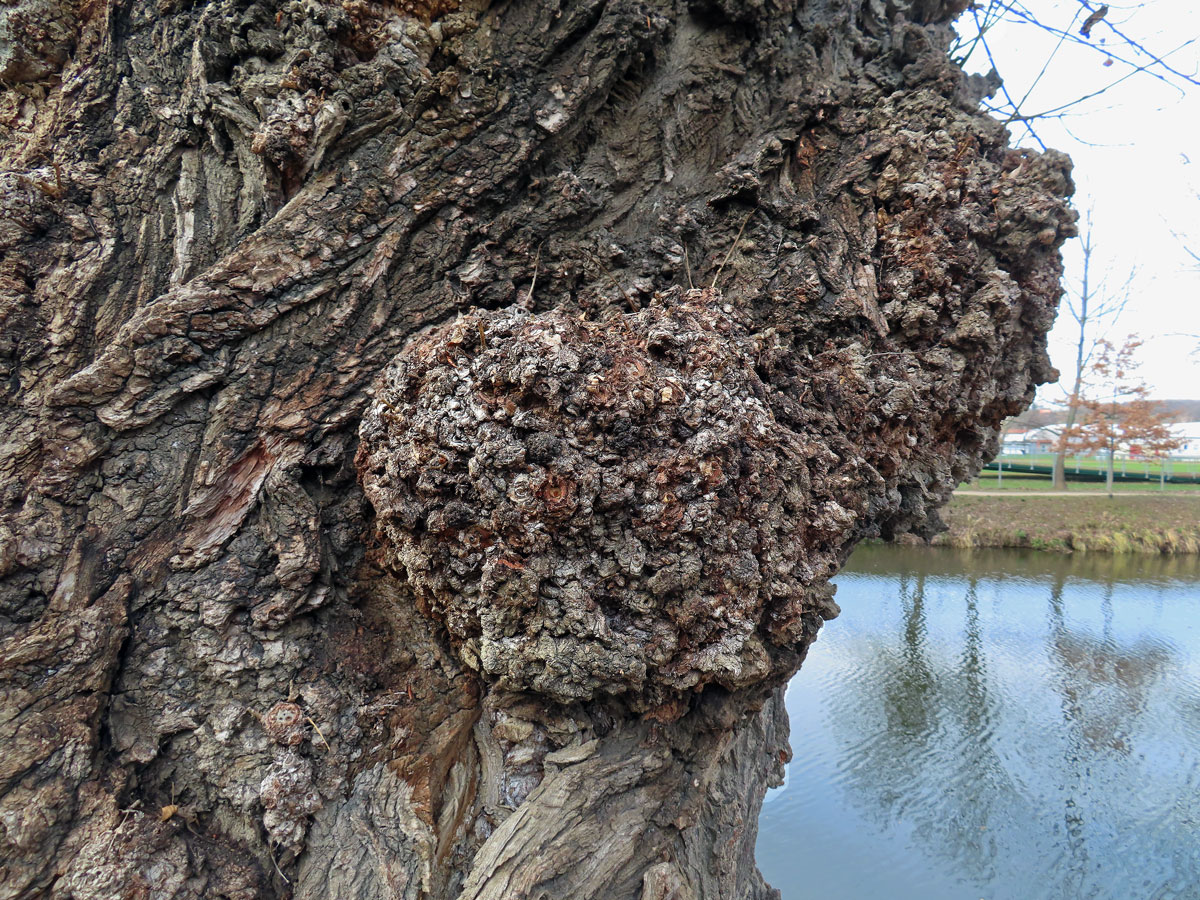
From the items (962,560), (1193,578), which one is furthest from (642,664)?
(1193,578)

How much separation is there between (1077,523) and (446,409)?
14.5 m

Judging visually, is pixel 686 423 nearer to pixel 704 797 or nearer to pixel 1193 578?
pixel 704 797

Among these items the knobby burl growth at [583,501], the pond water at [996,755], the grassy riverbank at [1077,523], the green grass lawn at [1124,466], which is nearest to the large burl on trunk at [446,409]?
the knobby burl growth at [583,501]

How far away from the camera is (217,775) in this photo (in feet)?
4.68

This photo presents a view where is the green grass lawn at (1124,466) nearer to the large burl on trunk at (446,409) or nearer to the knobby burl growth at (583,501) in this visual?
the large burl on trunk at (446,409)

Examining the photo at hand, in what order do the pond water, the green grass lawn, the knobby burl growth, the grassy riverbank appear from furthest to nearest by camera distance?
the green grass lawn
the grassy riverbank
the pond water
the knobby burl growth

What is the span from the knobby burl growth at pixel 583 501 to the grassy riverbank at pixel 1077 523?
11143 mm

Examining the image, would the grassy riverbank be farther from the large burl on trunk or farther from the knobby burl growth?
the knobby burl growth

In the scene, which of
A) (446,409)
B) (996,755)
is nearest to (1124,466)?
(996,755)

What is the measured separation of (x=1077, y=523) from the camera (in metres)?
11.8

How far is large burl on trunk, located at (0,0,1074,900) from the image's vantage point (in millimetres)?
1354

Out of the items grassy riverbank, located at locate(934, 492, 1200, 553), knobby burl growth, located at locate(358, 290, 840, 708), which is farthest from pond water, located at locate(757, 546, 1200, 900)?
knobby burl growth, located at locate(358, 290, 840, 708)

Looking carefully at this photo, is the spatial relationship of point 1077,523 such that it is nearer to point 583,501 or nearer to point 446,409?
point 583,501

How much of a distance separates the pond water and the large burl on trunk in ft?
10.3
